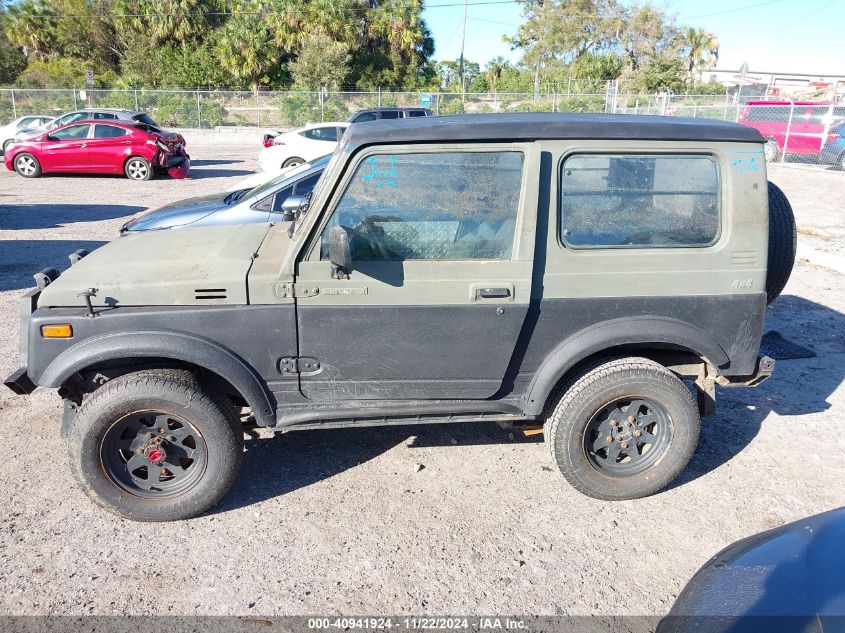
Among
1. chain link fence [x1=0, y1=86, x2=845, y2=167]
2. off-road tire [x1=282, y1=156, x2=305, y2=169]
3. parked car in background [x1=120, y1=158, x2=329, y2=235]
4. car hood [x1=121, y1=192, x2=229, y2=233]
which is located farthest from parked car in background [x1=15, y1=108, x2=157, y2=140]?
chain link fence [x1=0, y1=86, x2=845, y2=167]

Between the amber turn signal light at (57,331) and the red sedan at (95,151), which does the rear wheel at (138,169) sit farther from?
the amber turn signal light at (57,331)

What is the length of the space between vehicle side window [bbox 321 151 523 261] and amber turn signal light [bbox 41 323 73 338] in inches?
51.5

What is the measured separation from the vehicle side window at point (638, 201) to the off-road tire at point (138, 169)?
16.1 metres

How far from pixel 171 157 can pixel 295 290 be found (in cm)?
1567

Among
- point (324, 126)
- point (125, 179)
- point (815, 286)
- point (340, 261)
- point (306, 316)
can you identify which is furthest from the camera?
point (125, 179)

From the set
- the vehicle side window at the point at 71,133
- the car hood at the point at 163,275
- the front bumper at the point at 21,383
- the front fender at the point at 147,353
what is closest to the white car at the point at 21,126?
the vehicle side window at the point at 71,133

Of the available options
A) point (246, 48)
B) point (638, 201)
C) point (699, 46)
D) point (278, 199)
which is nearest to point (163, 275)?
point (638, 201)

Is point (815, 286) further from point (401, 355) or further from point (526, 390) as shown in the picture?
point (401, 355)

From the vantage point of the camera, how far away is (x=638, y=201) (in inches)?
137

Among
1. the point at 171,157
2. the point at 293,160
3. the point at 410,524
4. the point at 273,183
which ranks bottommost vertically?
the point at 410,524

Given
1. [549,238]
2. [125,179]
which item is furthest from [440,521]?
[125,179]

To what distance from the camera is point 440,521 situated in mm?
3582

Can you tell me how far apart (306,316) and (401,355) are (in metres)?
0.53

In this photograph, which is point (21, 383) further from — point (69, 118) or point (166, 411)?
point (69, 118)
